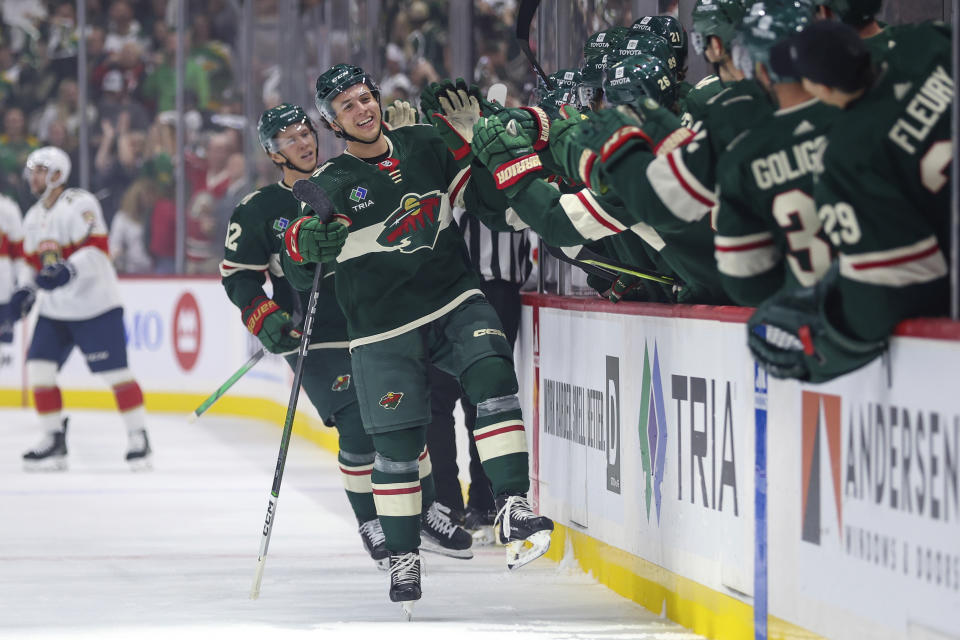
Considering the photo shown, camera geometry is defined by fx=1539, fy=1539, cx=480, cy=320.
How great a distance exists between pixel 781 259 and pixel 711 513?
812 millimetres

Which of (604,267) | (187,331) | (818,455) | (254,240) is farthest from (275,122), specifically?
(187,331)

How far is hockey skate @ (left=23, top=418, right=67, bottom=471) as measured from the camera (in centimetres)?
809

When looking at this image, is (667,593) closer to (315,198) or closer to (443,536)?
(443,536)

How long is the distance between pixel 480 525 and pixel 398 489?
1.27 meters

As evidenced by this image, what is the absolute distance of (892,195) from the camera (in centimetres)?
280

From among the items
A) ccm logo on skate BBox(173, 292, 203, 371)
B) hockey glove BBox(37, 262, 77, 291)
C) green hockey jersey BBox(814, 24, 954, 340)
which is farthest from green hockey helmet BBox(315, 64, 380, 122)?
ccm logo on skate BBox(173, 292, 203, 371)

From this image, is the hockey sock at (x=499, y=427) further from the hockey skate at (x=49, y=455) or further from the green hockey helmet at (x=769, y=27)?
the hockey skate at (x=49, y=455)

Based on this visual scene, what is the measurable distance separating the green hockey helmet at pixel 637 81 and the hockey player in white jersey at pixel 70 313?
4721mm

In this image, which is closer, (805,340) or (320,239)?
(805,340)

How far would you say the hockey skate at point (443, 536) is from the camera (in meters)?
5.15

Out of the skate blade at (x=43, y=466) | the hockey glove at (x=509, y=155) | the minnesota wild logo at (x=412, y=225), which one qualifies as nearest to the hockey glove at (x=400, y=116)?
the minnesota wild logo at (x=412, y=225)

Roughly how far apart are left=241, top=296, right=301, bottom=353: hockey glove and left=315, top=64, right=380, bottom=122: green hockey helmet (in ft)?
2.91

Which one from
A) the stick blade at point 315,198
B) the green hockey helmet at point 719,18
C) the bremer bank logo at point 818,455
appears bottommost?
the bremer bank logo at point 818,455

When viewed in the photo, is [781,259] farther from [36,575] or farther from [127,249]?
[127,249]
